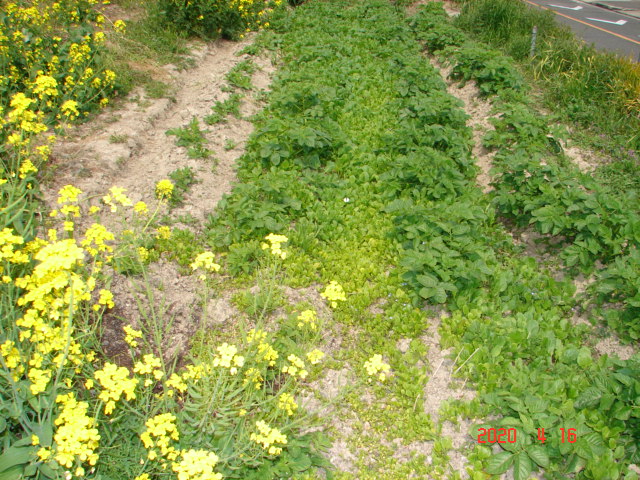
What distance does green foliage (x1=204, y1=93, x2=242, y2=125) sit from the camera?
20.2 feet


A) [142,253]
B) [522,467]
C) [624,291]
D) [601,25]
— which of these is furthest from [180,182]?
[601,25]

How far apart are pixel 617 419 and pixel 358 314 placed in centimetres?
186

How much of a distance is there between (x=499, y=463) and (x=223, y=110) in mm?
5273

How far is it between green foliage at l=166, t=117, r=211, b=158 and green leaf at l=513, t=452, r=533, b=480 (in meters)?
4.34

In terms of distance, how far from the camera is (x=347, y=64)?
809 cm

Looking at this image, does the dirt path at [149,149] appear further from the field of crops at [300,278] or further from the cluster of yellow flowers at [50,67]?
the cluster of yellow flowers at [50,67]

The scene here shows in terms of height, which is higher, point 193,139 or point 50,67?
point 50,67

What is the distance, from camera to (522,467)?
8.91 ft

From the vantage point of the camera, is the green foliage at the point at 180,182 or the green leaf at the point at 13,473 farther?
the green foliage at the point at 180,182

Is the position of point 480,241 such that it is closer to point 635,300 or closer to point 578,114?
point 635,300

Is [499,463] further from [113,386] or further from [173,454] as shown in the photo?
[113,386]
